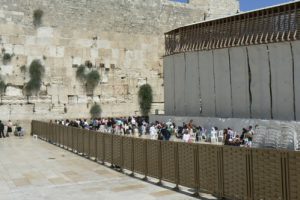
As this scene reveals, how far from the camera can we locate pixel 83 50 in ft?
78.0

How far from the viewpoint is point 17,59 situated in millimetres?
21641

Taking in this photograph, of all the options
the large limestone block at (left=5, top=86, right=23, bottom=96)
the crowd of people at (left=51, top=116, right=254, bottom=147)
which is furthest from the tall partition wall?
the large limestone block at (left=5, top=86, right=23, bottom=96)

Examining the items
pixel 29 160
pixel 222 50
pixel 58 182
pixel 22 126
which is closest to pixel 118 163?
pixel 58 182

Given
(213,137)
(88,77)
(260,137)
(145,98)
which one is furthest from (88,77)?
(260,137)

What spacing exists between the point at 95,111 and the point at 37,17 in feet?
20.8

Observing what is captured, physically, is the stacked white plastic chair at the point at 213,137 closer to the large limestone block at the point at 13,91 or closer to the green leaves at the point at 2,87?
the large limestone block at the point at 13,91

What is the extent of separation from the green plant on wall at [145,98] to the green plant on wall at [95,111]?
3.08 metres

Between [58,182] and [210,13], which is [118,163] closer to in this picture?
[58,182]

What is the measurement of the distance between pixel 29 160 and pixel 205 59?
11.4m

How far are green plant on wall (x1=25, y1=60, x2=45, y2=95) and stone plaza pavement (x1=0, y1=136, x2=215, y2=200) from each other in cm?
1051

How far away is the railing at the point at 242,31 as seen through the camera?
632 inches

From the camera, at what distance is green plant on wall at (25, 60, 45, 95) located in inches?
860

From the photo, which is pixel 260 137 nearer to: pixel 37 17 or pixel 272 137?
pixel 272 137

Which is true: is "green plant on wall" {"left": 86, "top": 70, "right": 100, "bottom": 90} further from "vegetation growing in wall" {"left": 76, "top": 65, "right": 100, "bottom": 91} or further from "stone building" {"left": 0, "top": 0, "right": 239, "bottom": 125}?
"stone building" {"left": 0, "top": 0, "right": 239, "bottom": 125}
